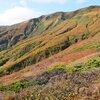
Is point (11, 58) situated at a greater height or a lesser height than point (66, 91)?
lesser

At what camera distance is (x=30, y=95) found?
62.2ft

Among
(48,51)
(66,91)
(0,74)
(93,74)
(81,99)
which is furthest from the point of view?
(48,51)

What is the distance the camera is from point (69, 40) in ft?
356

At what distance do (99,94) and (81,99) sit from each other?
93 cm

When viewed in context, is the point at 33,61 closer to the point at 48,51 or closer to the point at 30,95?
the point at 48,51

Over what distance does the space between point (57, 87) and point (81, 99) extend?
16.8 feet

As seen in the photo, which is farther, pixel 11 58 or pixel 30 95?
pixel 11 58

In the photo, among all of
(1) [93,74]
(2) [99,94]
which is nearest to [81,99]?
(2) [99,94]

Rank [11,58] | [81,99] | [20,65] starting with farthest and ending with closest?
[11,58], [20,65], [81,99]

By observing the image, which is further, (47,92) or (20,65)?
(20,65)

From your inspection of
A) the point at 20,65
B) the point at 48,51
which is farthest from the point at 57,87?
the point at 48,51

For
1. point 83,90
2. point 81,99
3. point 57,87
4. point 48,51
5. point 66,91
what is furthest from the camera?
point 48,51

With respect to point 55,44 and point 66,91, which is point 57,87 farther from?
point 55,44

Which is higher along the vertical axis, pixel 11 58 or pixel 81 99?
pixel 81 99
